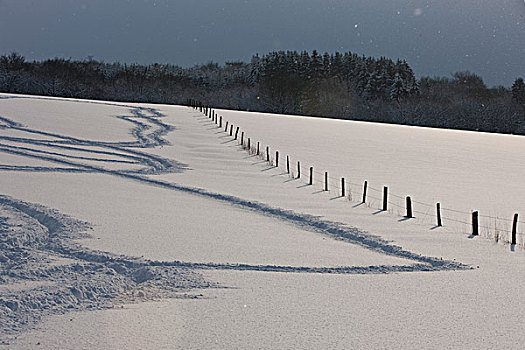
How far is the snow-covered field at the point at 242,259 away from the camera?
5938 millimetres

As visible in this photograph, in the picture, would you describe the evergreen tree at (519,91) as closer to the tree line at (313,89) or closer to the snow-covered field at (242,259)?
the tree line at (313,89)

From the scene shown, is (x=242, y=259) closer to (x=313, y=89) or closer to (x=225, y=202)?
(x=225, y=202)

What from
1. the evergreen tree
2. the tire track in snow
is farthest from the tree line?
the tire track in snow

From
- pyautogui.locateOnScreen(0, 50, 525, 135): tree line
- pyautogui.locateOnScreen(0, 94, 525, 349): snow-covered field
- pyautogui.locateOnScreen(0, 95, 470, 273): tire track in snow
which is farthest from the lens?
pyautogui.locateOnScreen(0, 50, 525, 135): tree line

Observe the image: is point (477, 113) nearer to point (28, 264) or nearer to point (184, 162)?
point (184, 162)

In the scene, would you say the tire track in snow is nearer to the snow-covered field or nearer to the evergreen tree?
the snow-covered field

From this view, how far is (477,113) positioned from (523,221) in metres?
71.1

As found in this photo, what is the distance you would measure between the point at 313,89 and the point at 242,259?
87.0m

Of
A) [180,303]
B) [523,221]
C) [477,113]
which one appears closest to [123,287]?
[180,303]

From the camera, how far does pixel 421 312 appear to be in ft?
22.0

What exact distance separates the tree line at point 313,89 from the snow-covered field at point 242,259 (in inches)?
2486

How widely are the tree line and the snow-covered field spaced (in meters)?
63.2

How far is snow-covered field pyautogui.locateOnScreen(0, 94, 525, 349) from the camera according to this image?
19.5 ft

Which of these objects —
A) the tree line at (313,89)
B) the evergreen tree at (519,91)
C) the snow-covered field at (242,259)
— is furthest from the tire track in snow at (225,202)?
the evergreen tree at (519,91)
